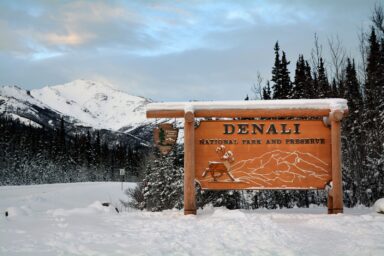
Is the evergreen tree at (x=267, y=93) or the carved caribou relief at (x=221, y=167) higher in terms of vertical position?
the evergreen tree at (x=267, y=93)

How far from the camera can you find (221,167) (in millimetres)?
8602

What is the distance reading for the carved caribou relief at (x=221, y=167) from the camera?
8.61m

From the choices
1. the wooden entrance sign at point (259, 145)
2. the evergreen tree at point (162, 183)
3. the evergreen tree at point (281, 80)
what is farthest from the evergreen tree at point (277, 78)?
the wooden entrance sign at point (259, 145)

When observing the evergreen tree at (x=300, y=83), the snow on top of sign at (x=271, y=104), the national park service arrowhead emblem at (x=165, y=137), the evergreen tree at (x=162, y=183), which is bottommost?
the evergreen tree at (x=162, y=183)

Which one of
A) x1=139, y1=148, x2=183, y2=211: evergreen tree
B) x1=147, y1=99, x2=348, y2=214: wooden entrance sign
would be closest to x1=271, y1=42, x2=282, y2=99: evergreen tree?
x1=139, y1=148, x2=183, y2=211: evergreen tree

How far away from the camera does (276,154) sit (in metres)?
8.66

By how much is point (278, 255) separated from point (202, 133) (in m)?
4.32

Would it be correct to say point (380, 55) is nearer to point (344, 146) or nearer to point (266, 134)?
point (344, 146)

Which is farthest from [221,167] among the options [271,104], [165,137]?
[271,104]

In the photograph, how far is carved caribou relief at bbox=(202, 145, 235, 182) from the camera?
8609 mm

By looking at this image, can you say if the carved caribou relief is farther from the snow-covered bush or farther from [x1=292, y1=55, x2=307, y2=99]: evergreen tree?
[x1=292, y1=55, x2=307, y2=99]: evergreen tree

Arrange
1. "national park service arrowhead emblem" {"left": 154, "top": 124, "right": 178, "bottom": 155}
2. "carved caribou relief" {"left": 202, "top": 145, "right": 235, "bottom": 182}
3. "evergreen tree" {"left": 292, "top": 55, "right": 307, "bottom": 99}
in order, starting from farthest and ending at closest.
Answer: "evergreen tree" {"left": 292, "top": 55, "right": 307, "bottom": 99}
"national park service arrowhead emblem" {"left": 154, "top": 124, "right": 178, "bottom": 155}
"carved caribou relief" {"left": 202, "top": 145, "right": 235, "bottom": 182}

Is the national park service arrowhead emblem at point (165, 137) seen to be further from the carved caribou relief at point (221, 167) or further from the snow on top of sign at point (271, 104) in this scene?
the carved caribou relief at point (221, 167)

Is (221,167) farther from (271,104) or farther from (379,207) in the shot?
(379,207)
